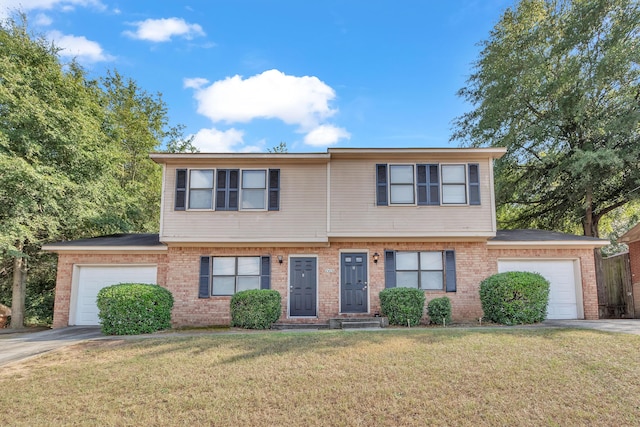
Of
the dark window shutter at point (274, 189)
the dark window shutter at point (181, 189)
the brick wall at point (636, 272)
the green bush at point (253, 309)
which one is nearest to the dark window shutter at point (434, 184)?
the dark window shutter at point (274, 189)

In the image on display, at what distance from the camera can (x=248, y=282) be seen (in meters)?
13.4

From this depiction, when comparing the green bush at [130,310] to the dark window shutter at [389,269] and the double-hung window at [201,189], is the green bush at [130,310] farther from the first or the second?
the dark window shutter at [389,269]

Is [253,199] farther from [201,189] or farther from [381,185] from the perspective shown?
[381,185]

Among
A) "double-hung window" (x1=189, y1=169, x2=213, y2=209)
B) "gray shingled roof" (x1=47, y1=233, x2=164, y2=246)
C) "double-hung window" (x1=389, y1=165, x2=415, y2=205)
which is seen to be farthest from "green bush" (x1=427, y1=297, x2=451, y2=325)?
"gray shingled roof" (x1=47, y1=233, x2=164, y2=246)

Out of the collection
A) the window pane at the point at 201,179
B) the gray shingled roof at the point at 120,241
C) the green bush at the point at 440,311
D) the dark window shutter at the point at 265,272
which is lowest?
the green bush at the point at 440,311

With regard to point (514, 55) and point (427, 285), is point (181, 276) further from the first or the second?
point (514, 55)

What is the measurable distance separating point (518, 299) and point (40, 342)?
39.2ft

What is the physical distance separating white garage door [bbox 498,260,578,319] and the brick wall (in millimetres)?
3269

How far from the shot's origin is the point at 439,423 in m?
5.61

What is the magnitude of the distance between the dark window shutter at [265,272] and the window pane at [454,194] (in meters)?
A: 5.71

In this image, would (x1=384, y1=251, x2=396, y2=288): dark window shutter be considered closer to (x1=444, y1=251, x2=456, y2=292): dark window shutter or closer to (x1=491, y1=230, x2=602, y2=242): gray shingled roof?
(x1=444, y1=251, x2=456, y2=292): dark window shutter

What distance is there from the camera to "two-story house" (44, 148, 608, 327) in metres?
12.9

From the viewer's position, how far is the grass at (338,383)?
5.82 meters

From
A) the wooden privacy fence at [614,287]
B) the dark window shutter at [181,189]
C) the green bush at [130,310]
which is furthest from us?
the wooden privacy fence at [614,287]
